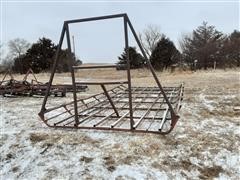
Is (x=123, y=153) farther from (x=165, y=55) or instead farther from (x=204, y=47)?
(x=204, y=47)

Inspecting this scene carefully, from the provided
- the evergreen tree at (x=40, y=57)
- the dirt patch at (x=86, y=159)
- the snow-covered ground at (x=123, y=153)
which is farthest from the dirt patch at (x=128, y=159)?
the evergreen tree at (x=40, y=57)

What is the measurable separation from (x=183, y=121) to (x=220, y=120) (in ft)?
2.02

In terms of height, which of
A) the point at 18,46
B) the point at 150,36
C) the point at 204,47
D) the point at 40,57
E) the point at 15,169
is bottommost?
the point at 15,169

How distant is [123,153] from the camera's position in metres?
2.90

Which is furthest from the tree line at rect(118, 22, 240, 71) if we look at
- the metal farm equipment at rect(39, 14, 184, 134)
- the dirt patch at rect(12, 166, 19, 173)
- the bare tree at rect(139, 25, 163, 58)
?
the dirt patch at rect(12, 166, 19, 173)

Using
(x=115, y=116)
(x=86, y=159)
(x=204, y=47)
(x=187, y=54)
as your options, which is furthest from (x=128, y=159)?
(x=187, y=54)

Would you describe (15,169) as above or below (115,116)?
below

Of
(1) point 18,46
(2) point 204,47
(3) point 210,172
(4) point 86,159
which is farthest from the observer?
(1) point 18,46

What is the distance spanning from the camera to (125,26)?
10.9 ft

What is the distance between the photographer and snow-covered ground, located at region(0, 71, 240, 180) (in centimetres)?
254

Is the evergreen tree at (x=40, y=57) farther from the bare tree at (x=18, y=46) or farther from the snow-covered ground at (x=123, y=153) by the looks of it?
the snow-covered ground at (x=123, y=153)

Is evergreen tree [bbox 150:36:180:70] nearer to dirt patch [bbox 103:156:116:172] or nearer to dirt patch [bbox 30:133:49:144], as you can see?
dirt patch [bbox 30:133:49:144]

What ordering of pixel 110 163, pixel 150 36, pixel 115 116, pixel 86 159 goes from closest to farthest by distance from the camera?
pixel 110 163, pixel 86 159, pixel 115 116, pixel 150 36

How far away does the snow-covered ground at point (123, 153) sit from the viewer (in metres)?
2.54
